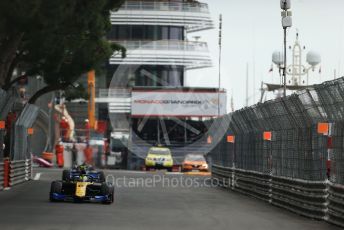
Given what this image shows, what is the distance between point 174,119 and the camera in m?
82.7

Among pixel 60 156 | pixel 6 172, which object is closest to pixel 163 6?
pixel 60 156

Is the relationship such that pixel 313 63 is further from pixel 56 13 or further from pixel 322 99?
pixel 322 99

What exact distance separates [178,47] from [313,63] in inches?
1411

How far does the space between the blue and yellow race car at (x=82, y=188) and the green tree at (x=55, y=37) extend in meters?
7.52

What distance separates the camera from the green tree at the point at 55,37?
29.4 m

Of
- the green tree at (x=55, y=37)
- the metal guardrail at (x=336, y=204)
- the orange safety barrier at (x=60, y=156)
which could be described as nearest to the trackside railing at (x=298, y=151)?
the metal guardrail at (x=336, y=204)

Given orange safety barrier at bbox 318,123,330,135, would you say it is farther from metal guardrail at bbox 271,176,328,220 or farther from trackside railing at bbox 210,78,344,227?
metal guardrail at bbox 271,176,328,220

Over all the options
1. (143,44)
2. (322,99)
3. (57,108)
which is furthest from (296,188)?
(57,108)

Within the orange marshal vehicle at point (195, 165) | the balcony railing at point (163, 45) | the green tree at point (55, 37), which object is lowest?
the orange marshal vehicle at point (195, 165)

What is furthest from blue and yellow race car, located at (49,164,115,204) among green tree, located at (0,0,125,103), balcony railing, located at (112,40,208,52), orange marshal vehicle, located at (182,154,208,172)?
balcony railing, located at (112,40,208,52)

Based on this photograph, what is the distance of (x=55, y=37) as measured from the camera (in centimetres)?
3497

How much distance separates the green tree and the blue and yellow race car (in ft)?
24.7

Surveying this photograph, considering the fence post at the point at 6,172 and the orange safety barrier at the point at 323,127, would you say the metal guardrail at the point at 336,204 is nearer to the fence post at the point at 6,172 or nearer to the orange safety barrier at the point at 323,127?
the orange safety barrier at the point at 323,127

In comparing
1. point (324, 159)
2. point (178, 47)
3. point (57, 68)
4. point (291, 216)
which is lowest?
point (291, 216)
